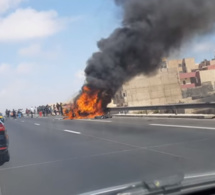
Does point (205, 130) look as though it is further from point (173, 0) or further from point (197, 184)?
point (173, 0)

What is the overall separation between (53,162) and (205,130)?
5767mm

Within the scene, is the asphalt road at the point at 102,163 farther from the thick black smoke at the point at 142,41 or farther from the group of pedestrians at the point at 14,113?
the group of pedestrians at the point at 14,113

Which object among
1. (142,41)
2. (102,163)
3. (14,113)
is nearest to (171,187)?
(102,163)

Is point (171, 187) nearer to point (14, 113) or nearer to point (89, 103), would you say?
point (89, 103)

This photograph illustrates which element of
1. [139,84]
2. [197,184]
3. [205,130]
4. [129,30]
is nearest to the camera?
[197,184]

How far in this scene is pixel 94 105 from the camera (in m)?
25.9

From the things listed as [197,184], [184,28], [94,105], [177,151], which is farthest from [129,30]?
[197,184]

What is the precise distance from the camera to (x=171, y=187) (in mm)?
2502

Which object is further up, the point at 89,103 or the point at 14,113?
the point at 14,113

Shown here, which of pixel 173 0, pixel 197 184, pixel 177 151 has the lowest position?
pixel 177 151

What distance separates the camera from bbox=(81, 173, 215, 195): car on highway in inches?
97.5

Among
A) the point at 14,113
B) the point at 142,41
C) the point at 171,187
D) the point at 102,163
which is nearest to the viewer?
the point at 171,187

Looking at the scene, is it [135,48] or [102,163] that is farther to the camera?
[135,48]

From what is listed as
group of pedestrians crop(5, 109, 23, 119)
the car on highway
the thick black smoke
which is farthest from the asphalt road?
group of pedestrians crop(5, 109, 23, 119)
